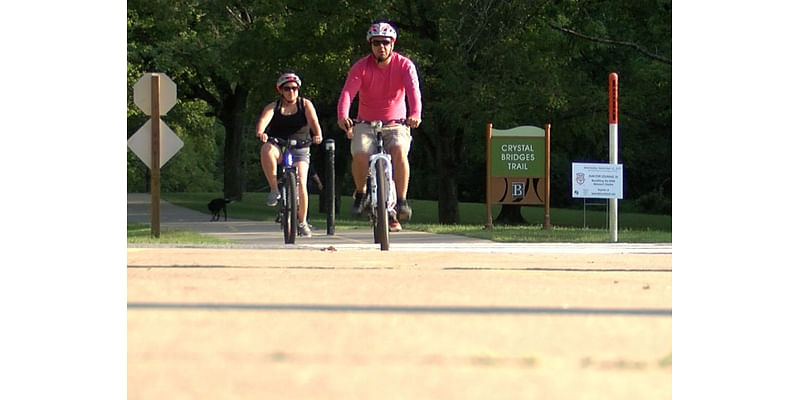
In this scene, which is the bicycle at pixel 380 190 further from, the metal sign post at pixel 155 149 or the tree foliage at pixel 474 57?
the tree foliage at pixel 474 57

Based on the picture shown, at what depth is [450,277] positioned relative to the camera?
4059mm

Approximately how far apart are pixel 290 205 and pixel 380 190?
7.17 feet

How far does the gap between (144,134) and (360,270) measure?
1112cm

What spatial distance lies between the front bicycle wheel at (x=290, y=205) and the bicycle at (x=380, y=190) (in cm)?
174

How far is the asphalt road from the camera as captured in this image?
2.40 metres

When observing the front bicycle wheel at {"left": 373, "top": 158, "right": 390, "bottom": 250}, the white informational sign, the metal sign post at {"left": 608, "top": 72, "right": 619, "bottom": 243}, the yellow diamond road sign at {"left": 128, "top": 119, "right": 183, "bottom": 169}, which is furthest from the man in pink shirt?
the white informational sign

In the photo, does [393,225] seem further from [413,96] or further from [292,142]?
[292,142]

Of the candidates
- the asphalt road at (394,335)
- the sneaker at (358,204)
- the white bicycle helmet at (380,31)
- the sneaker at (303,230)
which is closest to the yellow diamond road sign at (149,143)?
the sneaker at (303,230)

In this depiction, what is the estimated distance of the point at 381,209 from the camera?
29.3ft

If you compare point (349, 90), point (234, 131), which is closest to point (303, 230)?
point (349, 90)

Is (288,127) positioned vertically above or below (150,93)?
below

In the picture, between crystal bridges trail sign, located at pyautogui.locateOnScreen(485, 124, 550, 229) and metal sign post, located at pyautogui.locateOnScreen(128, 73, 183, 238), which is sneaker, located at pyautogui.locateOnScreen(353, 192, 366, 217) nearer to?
metal sign post, located at pyautogui.locateOnScreen(128, 73, 183, 238)

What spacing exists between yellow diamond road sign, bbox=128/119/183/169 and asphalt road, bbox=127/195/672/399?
10.9 meters
